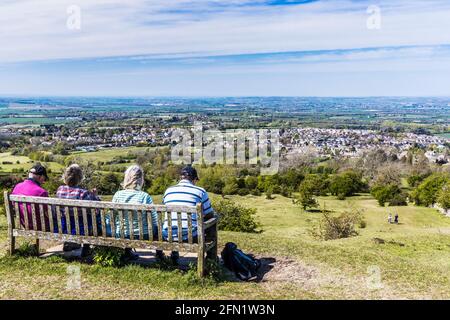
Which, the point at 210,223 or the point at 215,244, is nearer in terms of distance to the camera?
the point at 210,223

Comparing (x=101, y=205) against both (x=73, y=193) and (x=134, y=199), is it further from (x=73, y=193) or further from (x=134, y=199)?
(x=73, y=193)

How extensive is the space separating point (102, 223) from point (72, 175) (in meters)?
0.95

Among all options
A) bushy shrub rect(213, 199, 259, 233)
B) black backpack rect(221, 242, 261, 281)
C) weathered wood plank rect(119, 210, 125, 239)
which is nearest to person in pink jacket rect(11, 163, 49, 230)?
weathered wood plank rect(119, 210, 125, 239)

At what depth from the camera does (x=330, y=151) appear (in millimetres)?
101750

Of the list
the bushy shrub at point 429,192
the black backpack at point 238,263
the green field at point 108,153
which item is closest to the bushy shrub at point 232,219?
the black backpack at point 238,263

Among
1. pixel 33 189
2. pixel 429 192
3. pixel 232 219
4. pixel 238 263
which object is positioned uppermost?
pixel 33 189

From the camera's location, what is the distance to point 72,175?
6.59 meters

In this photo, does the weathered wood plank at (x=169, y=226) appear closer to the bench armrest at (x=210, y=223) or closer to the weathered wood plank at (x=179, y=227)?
the weathered wood plank at (x=179, y=227)

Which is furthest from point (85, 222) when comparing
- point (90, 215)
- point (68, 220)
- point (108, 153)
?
point (108, 153)

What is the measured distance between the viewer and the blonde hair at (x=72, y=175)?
657 centimetres
